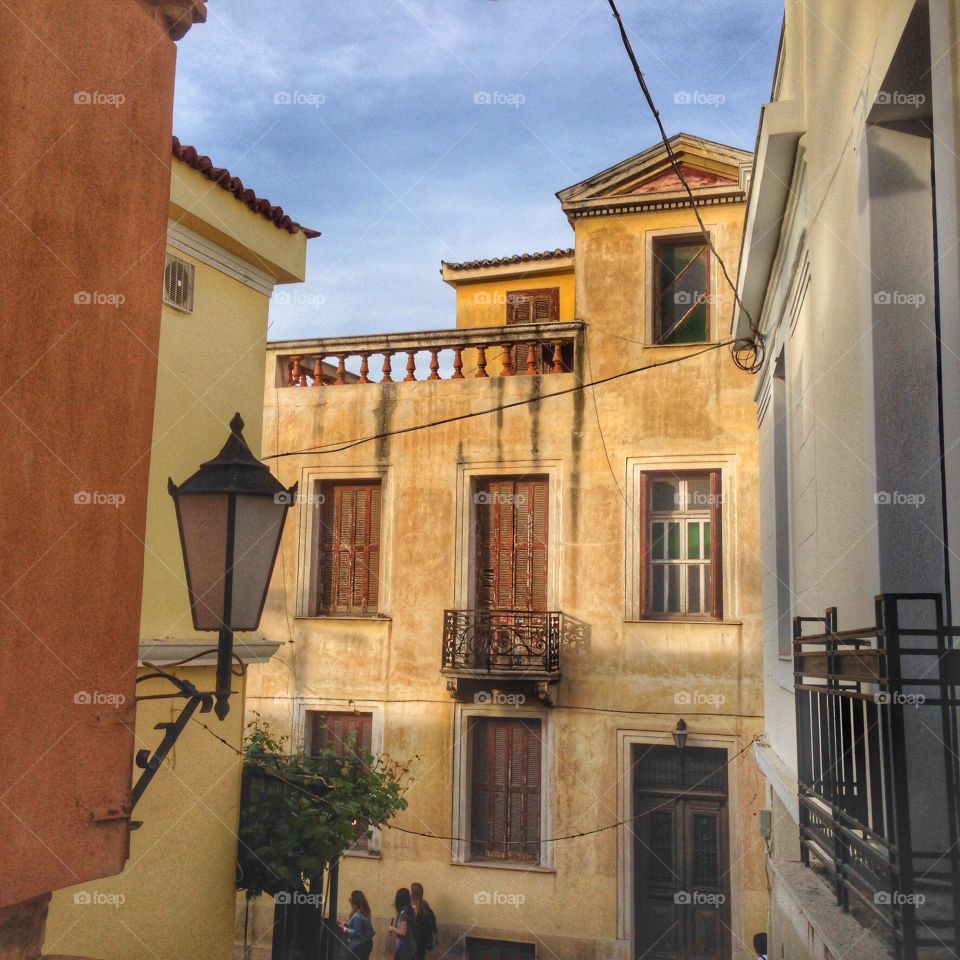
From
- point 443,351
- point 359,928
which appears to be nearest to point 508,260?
point 443,351

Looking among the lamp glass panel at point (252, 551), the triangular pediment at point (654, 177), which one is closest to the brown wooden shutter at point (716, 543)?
the triangular pediment at point (654, 177)

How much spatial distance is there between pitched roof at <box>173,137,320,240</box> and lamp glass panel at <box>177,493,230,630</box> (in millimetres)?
3926

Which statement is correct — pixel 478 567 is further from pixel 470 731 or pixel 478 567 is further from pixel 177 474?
pixel 177 474

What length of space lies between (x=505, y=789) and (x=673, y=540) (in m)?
4.16

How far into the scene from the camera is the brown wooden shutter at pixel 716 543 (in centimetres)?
1518

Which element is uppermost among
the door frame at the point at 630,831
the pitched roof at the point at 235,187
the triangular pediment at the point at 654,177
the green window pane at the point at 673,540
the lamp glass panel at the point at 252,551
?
the triangular pediment at the point at 654,177

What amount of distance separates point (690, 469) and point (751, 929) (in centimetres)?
596

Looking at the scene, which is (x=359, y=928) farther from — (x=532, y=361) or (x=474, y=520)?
(x=532, y=361)

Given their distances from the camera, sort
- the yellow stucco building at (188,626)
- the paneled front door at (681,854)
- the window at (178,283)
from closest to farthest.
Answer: the yellow stucco building at (188,626), the window at (178,283), the paneled front door at (681,854)

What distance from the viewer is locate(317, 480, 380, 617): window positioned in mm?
16766

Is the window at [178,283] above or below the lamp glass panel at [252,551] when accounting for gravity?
above

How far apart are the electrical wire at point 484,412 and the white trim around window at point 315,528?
320 mm

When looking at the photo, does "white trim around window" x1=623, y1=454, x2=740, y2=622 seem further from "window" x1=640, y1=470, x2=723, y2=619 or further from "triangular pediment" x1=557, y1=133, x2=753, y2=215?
"triangular pediment" x1=557, y1=133, x2=753, y2=215

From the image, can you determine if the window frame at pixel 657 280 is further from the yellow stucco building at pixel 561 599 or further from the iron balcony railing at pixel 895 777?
the iron balcony railing at pixel 895 777
